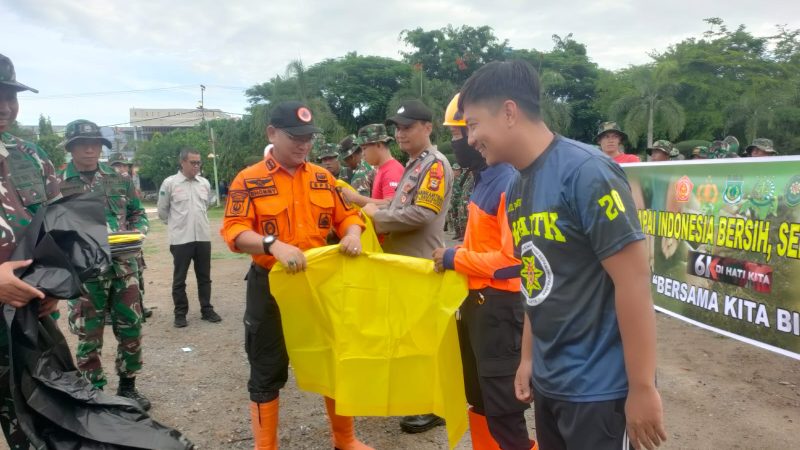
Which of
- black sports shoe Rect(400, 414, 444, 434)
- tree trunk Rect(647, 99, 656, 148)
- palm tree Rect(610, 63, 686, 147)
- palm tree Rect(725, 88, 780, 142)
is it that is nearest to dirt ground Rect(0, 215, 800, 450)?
black sports shoe Rect(400, 414, 444, 434)

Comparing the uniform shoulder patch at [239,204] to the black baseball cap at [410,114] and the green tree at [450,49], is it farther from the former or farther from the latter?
the green tree at [450,49]

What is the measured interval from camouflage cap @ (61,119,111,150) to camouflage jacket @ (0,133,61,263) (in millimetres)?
1434

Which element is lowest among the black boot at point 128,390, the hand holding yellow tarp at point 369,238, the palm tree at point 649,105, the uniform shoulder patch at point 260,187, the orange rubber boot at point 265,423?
the black boot at point 128,390

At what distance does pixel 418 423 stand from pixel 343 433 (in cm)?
63

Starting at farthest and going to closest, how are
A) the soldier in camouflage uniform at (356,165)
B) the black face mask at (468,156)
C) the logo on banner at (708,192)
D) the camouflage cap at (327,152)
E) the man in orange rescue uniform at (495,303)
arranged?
the camouflage cap at (327,152)
the soldier in camouflage uniform at (356,165)
the logo on banner at (708,192)
the black face mask at (468,156)
the man in orange rescue uniform at (495,303)

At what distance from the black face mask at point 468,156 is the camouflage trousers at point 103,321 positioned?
2829 mm

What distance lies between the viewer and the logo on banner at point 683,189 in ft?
16.6

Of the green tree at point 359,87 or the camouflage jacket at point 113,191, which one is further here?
the green tree at point 359,87

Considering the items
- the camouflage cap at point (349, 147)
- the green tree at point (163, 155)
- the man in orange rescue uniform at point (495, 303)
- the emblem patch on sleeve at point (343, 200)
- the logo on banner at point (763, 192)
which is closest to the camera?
the man in orange rescue uniform at point (495, 303)

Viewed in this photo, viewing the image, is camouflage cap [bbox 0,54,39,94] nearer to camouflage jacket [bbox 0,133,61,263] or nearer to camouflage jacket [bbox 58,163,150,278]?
camouflage jacket [bbox 0,133,61,263]

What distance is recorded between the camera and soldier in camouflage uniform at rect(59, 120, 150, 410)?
158 inches

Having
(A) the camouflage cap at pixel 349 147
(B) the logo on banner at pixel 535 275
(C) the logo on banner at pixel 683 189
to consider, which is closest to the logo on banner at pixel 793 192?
(C) the logo on banner at pixel 683 189

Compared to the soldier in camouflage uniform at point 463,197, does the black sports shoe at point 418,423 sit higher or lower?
lower

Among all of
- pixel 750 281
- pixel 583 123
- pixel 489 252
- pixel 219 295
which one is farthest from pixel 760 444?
pixel 583 123
